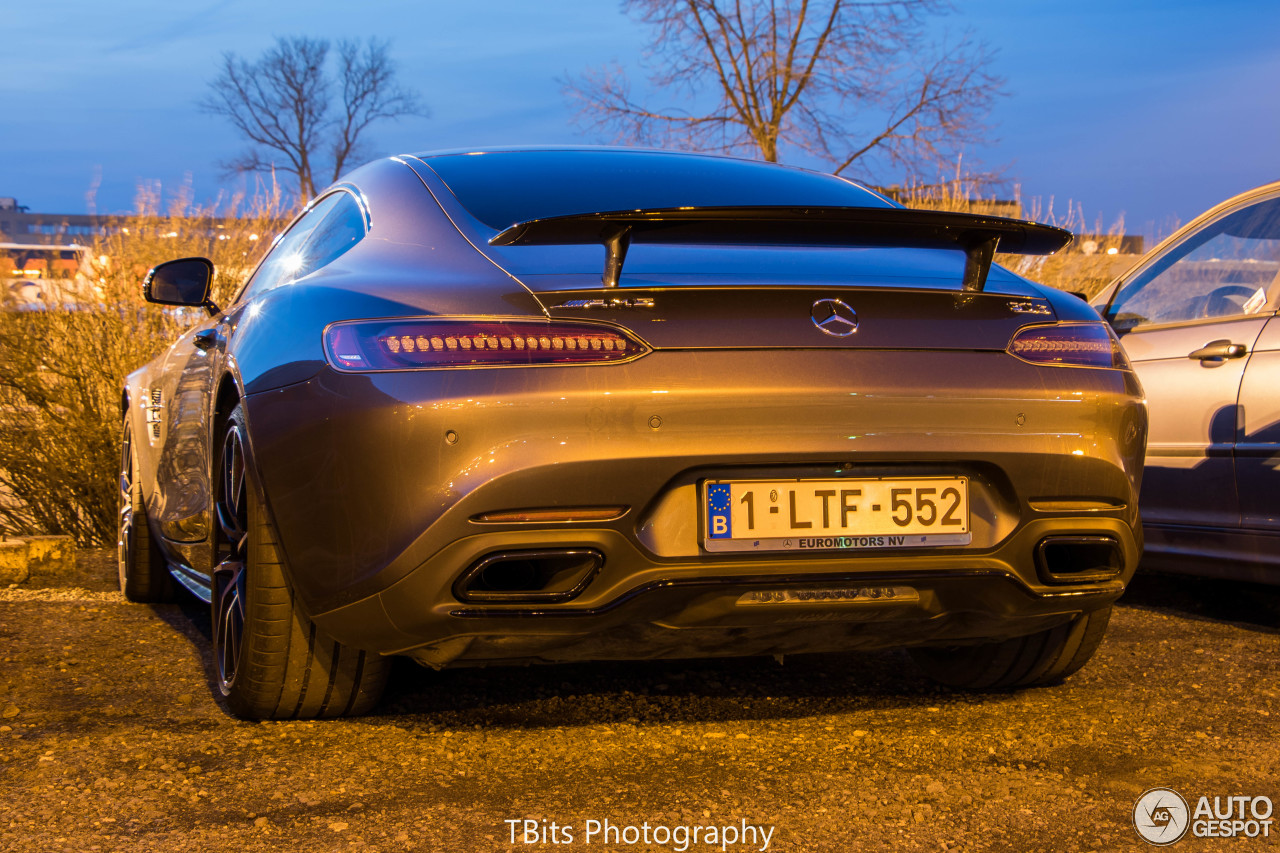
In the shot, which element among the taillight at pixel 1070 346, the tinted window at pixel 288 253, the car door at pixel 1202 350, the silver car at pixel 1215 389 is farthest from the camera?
the car door at pixel 1202 350

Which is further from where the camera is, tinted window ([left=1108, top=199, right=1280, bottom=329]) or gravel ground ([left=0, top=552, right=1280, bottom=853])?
tinted window ([left=1108, top=199, right=1280, bottom=329])

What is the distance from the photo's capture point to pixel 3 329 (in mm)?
6758

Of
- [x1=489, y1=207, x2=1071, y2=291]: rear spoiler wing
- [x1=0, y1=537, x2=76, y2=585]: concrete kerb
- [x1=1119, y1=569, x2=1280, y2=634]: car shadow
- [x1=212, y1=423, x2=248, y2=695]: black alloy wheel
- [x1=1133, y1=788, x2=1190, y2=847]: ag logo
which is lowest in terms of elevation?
[x1=0, y1=537, x2=76, y2=585]: concrete kerb

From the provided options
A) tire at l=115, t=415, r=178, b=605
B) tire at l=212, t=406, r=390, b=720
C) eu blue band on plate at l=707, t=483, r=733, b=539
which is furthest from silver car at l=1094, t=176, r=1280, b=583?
tire at l=115, t=415, r=178, b=605

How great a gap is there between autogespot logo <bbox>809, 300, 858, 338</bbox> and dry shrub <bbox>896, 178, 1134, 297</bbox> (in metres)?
7.90

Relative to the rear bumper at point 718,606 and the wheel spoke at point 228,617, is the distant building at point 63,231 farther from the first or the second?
→ the rear bumper at point 718,606

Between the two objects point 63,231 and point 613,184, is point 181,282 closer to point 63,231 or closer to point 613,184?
point 613,184

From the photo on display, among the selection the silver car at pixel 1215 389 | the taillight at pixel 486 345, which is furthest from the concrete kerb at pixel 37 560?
the silver car at pixel 1215 389

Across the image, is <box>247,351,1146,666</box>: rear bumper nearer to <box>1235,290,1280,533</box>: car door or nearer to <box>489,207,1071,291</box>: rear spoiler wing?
<box>489,207,1071,291</box>: rear spoiler wing

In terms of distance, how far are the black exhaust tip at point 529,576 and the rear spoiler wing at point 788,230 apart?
1.74ft

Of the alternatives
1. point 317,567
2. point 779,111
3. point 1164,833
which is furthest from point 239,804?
point 779,111

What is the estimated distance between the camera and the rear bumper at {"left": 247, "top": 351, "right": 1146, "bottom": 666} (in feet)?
7.57

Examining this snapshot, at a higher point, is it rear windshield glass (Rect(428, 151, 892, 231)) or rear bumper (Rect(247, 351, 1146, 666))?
rear windshield glass (Rect(428, 151, 892, 231))

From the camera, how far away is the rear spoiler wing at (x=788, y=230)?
7.77 feet
